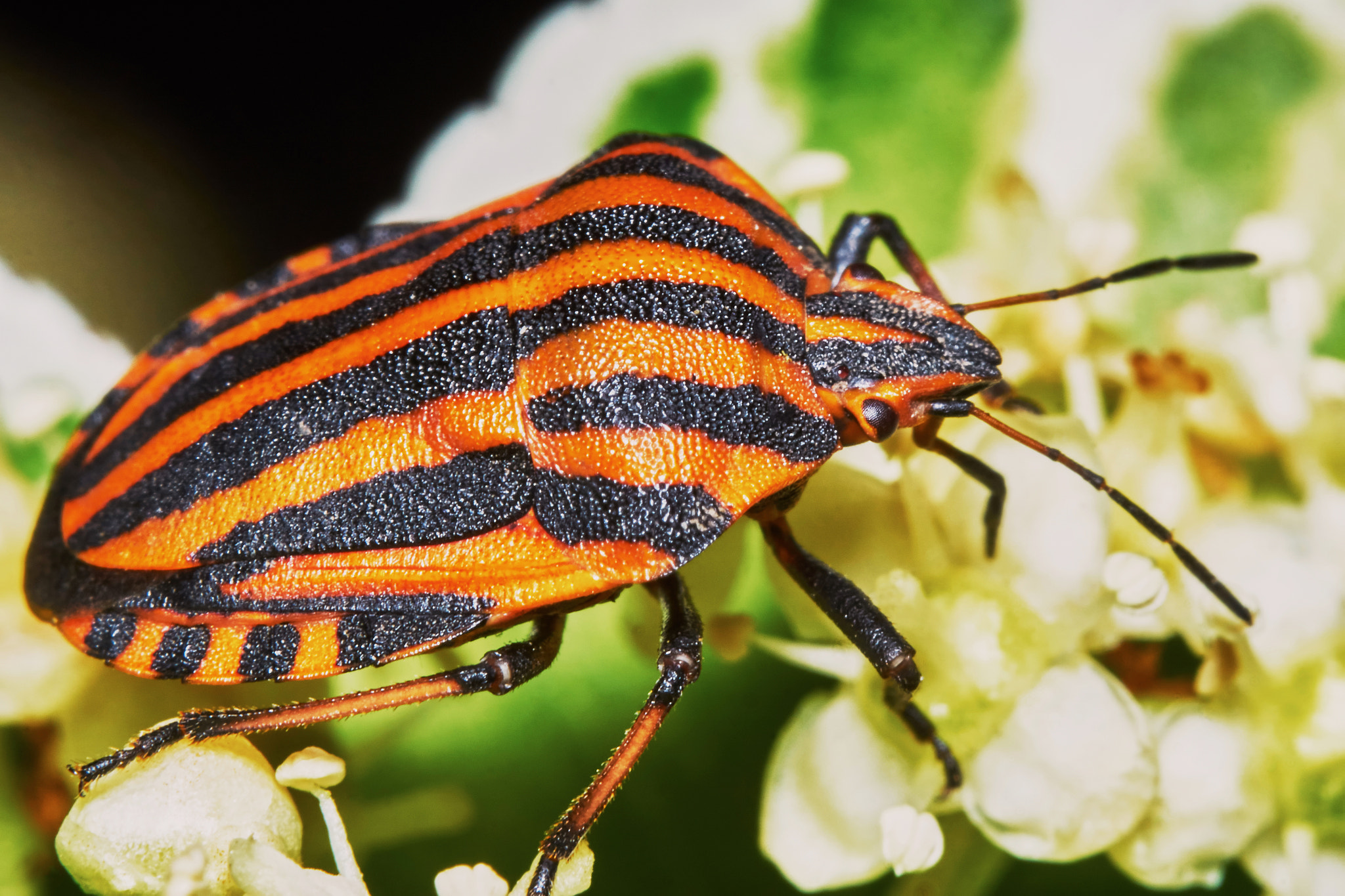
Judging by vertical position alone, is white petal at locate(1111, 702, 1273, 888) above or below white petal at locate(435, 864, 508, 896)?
below

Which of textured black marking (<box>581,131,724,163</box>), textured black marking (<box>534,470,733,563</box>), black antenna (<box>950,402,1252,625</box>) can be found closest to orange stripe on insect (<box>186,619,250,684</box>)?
textured black marking (<box>534,470,733,563</box>)

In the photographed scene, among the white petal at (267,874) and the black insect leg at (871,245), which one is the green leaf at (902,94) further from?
the white petal at (267,874)

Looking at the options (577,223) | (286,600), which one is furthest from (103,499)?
(577,223)

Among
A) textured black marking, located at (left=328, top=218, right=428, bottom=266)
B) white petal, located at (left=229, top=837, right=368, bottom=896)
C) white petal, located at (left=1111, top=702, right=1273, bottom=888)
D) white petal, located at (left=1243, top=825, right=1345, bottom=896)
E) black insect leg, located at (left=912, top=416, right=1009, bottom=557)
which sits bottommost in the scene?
white petal, located at (left=1243, top=825, right=1345, bottom=896)

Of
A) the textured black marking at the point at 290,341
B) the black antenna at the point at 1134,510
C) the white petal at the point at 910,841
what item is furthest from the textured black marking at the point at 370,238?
the white petal at the point at 910,841

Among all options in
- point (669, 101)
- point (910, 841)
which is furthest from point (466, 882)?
point (669, 101)

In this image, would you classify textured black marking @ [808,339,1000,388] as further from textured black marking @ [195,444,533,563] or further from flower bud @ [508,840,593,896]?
flower bud @ [508,840,593,896]
